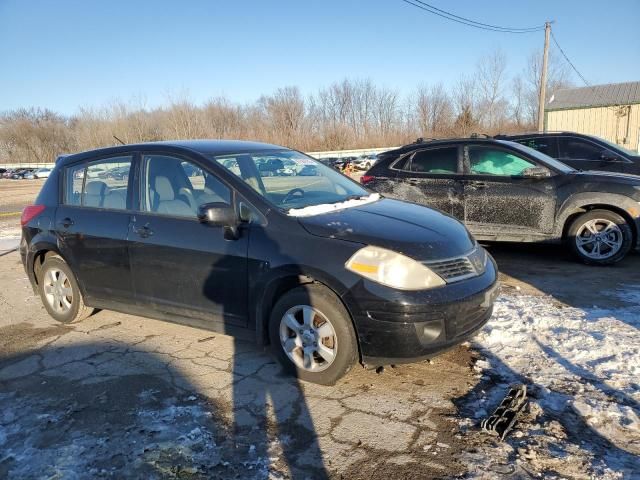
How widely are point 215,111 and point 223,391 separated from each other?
68.2m

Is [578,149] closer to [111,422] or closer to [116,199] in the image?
[116,199]

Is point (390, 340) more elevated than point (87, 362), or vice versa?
point (390, 340)

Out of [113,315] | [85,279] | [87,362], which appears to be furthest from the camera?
[113,315]

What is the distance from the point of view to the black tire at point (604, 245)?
635 cm

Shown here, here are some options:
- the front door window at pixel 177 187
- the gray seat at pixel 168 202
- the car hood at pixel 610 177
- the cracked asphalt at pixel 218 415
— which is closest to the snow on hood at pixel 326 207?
the front door window at pixel 177 187

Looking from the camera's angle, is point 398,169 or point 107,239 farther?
point 398,169

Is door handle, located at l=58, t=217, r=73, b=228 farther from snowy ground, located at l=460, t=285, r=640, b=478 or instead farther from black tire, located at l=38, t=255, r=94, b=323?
snowy ground, located at l=460, t=285, r=640, b=478

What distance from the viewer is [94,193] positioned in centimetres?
478

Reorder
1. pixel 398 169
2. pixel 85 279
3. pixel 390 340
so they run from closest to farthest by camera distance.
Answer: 1. pixel 390 340
2. pixel 85 279
3. pixel 398 169

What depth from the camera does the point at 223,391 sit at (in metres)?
3.53

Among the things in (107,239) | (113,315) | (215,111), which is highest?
(215,111)

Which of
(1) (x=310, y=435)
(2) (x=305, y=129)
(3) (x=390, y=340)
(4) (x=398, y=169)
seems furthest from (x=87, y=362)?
(2) (x=305, y=129)

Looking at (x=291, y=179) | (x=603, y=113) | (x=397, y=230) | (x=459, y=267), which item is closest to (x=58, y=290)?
(x=291, y=179)

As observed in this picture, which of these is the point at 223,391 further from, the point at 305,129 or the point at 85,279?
the point at 305,129
